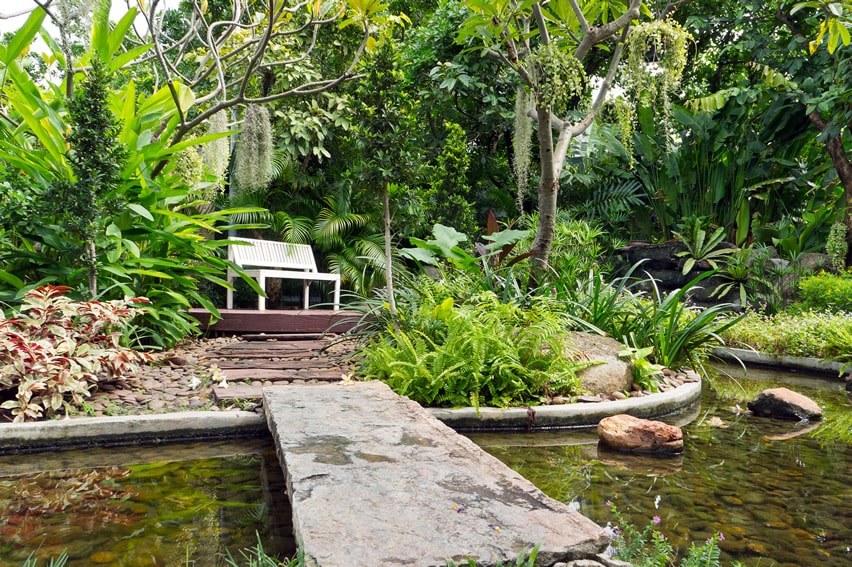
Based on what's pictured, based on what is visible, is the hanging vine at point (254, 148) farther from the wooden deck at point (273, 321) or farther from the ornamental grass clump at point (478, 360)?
the ornamental grass clump at point (478, 360)

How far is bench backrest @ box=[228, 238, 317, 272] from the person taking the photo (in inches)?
287

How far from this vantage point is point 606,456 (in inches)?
122

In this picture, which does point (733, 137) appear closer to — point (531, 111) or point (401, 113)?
point (531, 111)

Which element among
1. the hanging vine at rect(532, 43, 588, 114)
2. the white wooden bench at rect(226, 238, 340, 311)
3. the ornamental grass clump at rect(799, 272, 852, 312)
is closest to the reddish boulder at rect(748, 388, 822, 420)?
the hanging vine at rect(532, 43, 588, 114)

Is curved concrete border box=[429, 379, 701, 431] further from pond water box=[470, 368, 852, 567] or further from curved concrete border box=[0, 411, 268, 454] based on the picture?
curved concrete border box=[0, 411, 268, 454]

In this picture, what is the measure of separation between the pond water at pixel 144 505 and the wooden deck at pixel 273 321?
288 centimetres

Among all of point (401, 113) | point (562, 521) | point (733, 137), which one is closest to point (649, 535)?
point (562, 521)

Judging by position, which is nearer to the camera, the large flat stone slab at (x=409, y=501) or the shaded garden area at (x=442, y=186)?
the large flat stone slab at (x=409, y=501)

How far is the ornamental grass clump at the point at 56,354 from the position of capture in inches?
123

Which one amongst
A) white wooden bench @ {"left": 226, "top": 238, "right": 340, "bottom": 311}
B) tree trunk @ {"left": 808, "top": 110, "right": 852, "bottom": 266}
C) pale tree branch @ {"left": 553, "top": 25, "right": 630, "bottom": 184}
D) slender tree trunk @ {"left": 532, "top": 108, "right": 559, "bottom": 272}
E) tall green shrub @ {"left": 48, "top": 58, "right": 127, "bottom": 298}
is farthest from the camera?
tree trunk @ {"left": 808, "top": 110, "right": 852, "bottom": 266}

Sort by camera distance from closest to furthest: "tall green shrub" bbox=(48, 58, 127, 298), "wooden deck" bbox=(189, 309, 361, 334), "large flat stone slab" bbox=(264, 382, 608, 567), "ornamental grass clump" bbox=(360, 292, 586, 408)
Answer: "large flat stone slab" bbox=(264, 382, 608, 567) → "ornamental grass clump" bbox=(360, 292, 586, 408) → "tall green shrub" bbox=(48, 58, 127, 298) → "wooden deck" bbox=(189, 309, 361, 334)

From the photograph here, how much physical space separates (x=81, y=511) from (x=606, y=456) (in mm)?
2444

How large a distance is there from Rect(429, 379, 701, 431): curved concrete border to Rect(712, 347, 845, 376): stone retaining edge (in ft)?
7.25

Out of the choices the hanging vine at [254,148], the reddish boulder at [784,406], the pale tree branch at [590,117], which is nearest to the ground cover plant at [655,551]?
the reddish boulder at [784,406]
